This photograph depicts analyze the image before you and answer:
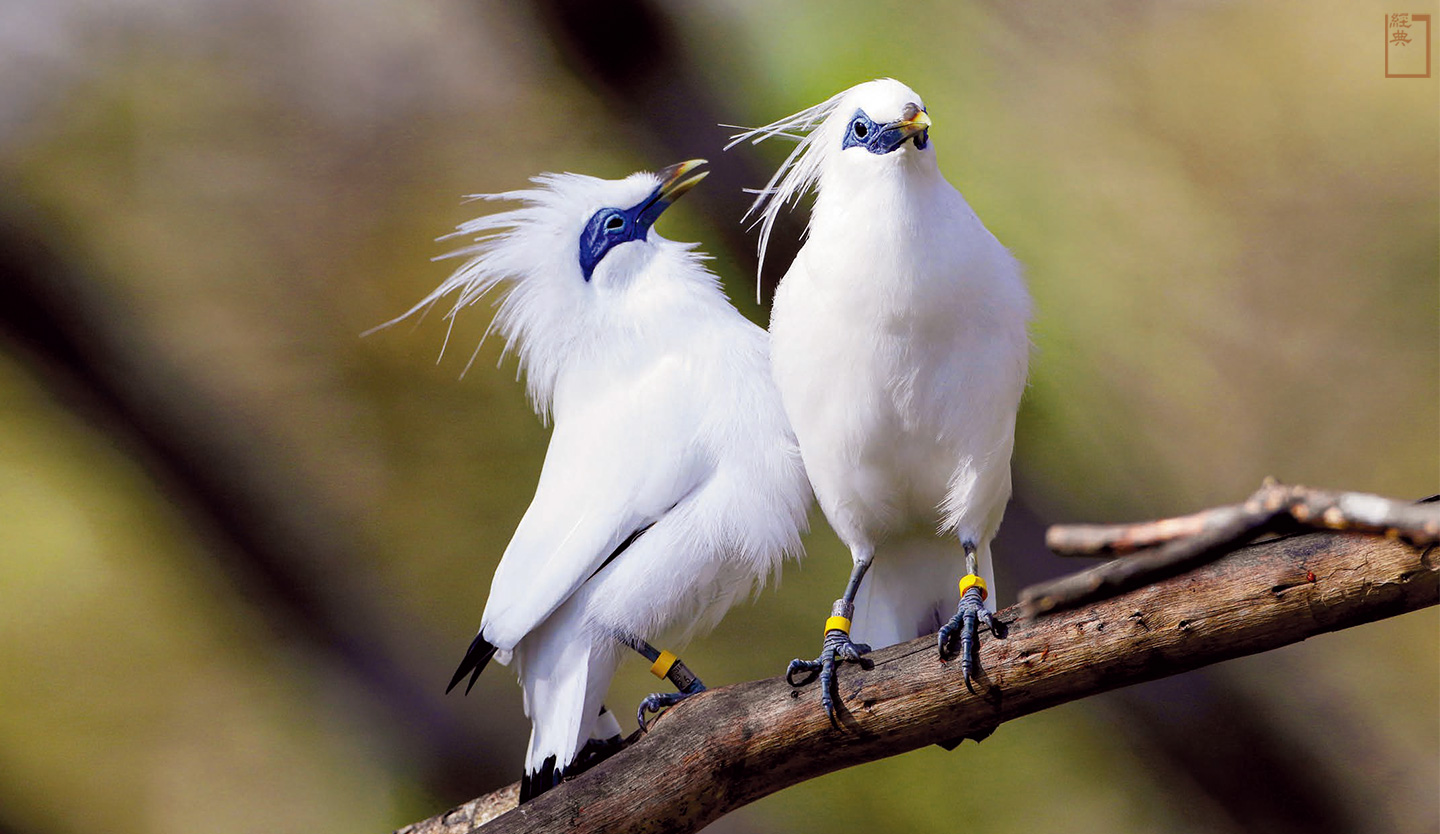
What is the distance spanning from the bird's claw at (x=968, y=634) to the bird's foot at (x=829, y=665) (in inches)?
4.8

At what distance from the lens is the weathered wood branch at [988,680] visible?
3.29ft

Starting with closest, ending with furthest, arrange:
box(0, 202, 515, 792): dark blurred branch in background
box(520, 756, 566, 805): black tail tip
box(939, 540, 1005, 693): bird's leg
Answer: box(939, 540, 1005, 693): bird's leg < box(520, 756, 566, 805): black tail tip < box(0, 202, 515, 792): dark blurred branch in background

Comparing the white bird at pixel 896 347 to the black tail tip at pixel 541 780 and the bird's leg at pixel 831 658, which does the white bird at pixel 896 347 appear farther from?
the black tail tip at pixel 541 780

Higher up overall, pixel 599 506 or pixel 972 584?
pixel 599 506

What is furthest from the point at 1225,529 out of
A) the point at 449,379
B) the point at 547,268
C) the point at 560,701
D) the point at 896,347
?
the point at 449,379

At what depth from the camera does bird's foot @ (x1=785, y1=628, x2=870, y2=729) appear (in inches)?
49.3

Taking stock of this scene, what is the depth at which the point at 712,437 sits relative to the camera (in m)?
1.53

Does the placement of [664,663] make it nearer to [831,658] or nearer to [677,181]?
[831,658]

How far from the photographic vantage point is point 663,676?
154 centimetres

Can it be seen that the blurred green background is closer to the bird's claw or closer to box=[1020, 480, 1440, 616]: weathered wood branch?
the bird's claw

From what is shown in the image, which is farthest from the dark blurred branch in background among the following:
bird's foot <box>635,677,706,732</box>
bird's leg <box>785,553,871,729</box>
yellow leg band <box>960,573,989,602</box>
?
yellow leg band <box>960,573,989,602</box>

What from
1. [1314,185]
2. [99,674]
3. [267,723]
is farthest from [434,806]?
[1314,185]

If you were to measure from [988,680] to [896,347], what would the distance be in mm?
391

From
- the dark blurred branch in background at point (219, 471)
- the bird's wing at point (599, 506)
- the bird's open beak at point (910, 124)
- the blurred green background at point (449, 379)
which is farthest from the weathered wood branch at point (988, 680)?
the dark blurred branch in background at point (219, 471)
